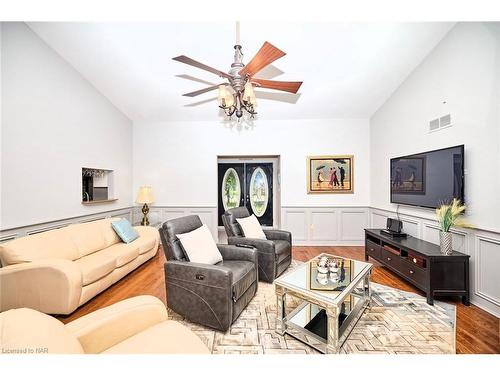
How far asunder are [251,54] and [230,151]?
6.88 ft

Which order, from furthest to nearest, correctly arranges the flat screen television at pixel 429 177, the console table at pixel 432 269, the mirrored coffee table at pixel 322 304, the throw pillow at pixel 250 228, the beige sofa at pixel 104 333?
the throw pillow at pixel 250 228
the flat screen television at pixel 429 177
the console table at pixel 432 269
the mirrored coffee table at pixel 322 304
the beige sofa at pixel 104 333

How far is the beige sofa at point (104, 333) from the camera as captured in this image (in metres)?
0.74

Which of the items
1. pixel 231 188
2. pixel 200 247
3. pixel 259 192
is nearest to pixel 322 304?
pixel 200 247

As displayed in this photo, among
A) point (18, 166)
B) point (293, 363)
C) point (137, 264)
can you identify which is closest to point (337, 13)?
point (293, 363)

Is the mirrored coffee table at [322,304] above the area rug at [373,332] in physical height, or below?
above

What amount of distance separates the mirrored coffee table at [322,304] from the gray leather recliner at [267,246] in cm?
68

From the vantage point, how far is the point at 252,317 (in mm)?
1945

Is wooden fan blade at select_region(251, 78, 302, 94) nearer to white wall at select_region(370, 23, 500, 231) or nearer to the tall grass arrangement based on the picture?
white wall at select_region(370, 23, 500, 231)

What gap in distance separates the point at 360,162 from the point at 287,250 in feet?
9.05

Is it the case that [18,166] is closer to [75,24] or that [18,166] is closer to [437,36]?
[75,24]

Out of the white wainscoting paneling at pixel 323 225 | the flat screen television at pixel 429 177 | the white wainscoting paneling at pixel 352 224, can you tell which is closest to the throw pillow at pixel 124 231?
the white wainscoting paneling at pixel 323 225

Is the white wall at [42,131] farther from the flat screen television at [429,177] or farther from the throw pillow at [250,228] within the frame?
the flat screen television at [429,177]

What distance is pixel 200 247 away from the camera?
81.0 inches

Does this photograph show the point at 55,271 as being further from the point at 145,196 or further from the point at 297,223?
the point at 297,223
